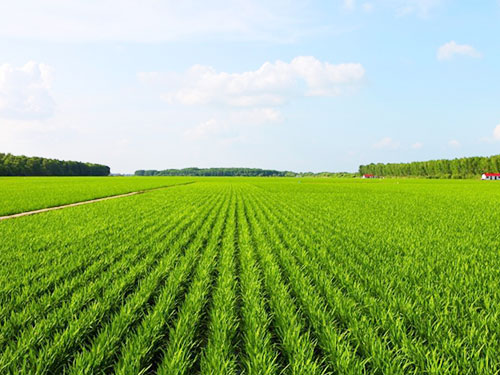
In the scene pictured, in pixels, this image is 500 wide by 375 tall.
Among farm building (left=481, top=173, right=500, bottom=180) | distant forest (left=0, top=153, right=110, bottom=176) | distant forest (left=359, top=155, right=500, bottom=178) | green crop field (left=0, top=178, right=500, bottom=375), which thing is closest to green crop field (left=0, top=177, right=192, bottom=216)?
green crop field (left=0, top=178, right=500, bottom=375)

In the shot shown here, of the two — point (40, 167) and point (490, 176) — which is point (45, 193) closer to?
point (40, 167)

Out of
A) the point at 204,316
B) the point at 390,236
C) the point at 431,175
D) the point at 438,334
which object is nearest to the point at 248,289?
the point at 204,316

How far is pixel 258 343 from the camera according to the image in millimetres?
3416

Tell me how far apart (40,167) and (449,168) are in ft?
621

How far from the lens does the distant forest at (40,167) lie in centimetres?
10982

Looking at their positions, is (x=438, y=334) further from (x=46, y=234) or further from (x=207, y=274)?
(x=46, y=234)

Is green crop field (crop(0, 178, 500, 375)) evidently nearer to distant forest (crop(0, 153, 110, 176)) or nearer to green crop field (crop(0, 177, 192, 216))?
green crop field (crop(0, 177, 192, 216))

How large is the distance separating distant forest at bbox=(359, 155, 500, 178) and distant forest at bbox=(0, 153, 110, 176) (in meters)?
181

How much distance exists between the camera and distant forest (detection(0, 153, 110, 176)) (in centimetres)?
10982

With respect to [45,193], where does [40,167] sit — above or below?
above

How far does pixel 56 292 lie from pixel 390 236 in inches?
408

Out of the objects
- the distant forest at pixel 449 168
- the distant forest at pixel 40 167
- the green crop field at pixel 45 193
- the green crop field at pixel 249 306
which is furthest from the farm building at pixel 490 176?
A: the distant forest at pixel 40 167

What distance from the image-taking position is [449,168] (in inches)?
4966

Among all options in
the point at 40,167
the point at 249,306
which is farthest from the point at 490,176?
the point at 40,167
